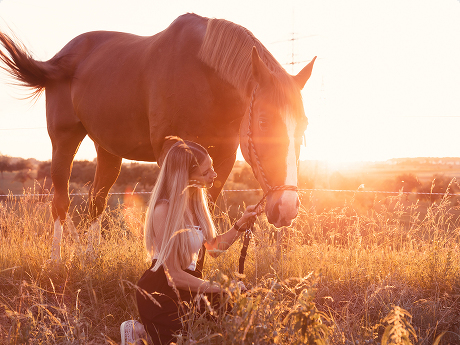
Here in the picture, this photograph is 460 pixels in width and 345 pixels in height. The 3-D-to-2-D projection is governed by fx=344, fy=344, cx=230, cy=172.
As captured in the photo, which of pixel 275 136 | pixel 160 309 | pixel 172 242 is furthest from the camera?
pixel 275 136

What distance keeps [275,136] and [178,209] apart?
2.88 ft

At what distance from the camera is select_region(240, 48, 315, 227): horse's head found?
2.34 meters

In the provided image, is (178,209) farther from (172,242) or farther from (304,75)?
(304,75)

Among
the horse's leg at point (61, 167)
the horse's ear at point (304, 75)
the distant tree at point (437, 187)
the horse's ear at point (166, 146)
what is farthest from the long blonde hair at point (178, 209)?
the distant tree at point (437, 187)

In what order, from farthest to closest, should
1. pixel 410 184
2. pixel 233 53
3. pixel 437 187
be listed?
pixel 410 184 < pixel 437 187 < pixel 233 53

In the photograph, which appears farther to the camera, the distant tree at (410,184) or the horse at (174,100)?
the distant tree at (410,184)

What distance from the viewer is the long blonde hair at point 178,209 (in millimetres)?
2025

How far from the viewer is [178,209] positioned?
210 cm

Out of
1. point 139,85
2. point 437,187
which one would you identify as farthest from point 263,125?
point 437,187

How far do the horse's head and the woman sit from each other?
0.23 meters

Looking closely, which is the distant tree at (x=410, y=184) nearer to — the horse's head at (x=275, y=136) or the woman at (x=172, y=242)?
the horse's head at (x=275, y=136)

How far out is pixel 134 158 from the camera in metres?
3.88

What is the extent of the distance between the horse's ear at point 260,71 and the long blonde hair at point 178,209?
0.71 meters

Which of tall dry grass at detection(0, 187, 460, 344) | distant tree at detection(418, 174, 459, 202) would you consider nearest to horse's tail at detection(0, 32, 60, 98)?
tall dry grass at detection(0, 187, 460, 344)
